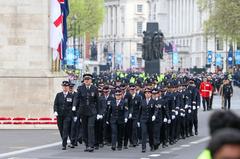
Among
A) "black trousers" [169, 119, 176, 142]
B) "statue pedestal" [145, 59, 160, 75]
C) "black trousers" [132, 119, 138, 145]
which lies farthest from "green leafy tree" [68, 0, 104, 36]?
"black trousers" [132, 119, 138, 145]

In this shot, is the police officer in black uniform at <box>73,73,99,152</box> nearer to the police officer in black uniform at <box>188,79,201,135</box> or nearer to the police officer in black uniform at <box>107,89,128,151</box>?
the police officer in black uniform at <box>107,89,128,151</box>

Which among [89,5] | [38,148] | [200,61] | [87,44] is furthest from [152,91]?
[200,61]

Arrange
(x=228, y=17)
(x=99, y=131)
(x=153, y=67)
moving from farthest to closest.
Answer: (x=228, y=17), (x=153, y=67), (x=99, y=131)

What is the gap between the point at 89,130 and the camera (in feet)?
67.8

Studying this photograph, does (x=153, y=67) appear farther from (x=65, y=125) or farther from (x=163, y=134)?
(x=65, y=125)

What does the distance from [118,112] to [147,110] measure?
77cm

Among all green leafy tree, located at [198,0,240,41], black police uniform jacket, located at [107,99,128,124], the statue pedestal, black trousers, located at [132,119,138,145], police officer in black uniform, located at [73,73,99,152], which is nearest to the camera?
police officer in black uniform, located at [73,73,99,152]

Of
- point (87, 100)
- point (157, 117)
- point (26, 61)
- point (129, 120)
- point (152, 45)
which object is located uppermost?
point (152, 45)

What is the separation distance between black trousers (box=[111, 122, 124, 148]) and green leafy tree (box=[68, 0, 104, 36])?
6947cm

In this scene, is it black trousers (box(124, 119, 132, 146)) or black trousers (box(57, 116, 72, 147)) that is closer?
black trousers (box(57, 116, 72, 147))

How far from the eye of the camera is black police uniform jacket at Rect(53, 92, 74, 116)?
69.5 feet

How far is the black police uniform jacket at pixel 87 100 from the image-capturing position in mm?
20578

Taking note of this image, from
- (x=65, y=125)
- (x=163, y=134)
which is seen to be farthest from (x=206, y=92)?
(x=65, y=125)

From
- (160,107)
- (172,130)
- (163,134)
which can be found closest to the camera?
(160,107)
